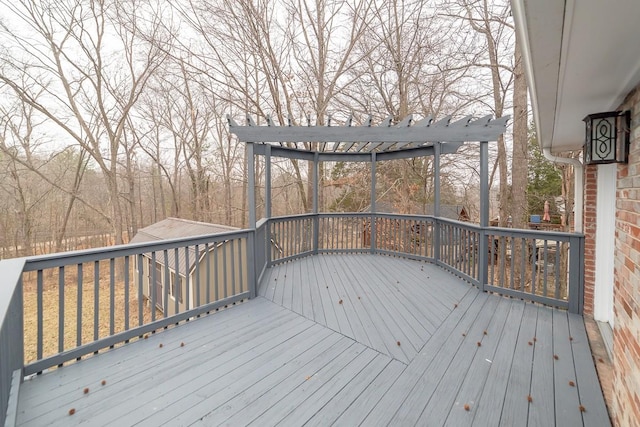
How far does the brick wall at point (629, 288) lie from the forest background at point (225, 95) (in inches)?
232

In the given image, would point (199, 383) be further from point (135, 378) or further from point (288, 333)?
point (288, 333)

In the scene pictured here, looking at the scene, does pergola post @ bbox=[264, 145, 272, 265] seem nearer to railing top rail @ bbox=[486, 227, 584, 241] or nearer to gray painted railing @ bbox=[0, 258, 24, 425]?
gray painted railing @ bbox=[0, 258, 24, 425]

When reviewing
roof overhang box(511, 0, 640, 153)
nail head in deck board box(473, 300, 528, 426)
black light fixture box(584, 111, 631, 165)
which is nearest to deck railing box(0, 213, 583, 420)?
nail head in deck board box(473, 300, 528, 426)

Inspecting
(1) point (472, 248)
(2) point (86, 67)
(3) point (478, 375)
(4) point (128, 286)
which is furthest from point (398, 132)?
(2) point (86, 67)

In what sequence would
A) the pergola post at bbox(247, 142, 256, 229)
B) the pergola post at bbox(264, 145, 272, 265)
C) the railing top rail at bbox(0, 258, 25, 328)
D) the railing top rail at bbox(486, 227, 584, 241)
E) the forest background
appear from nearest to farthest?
the railing top rail at bbox(0, 258, 25, 328) → the railing top rail at bbox(486, 227, 584, 241) → the pergola post at bbox(247, 142, 256, 229) → the pergola post at bbox(264, 145, 272, 265) → the forest background

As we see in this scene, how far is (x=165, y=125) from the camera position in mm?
14125

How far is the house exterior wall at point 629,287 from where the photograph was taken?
1.43 meters

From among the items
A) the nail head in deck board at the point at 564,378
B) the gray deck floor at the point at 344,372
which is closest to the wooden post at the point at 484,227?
the gray deck floor at the point at 344,372

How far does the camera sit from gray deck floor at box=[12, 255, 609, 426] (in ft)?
6.23

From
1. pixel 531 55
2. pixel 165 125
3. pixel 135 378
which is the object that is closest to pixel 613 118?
pixel 531 55

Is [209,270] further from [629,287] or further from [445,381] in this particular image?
[629,287]

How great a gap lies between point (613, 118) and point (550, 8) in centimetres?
165

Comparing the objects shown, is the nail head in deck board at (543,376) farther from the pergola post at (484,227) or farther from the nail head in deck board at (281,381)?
the nail head in deck board at (281,381)

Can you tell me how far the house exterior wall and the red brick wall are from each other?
1.79 meters
